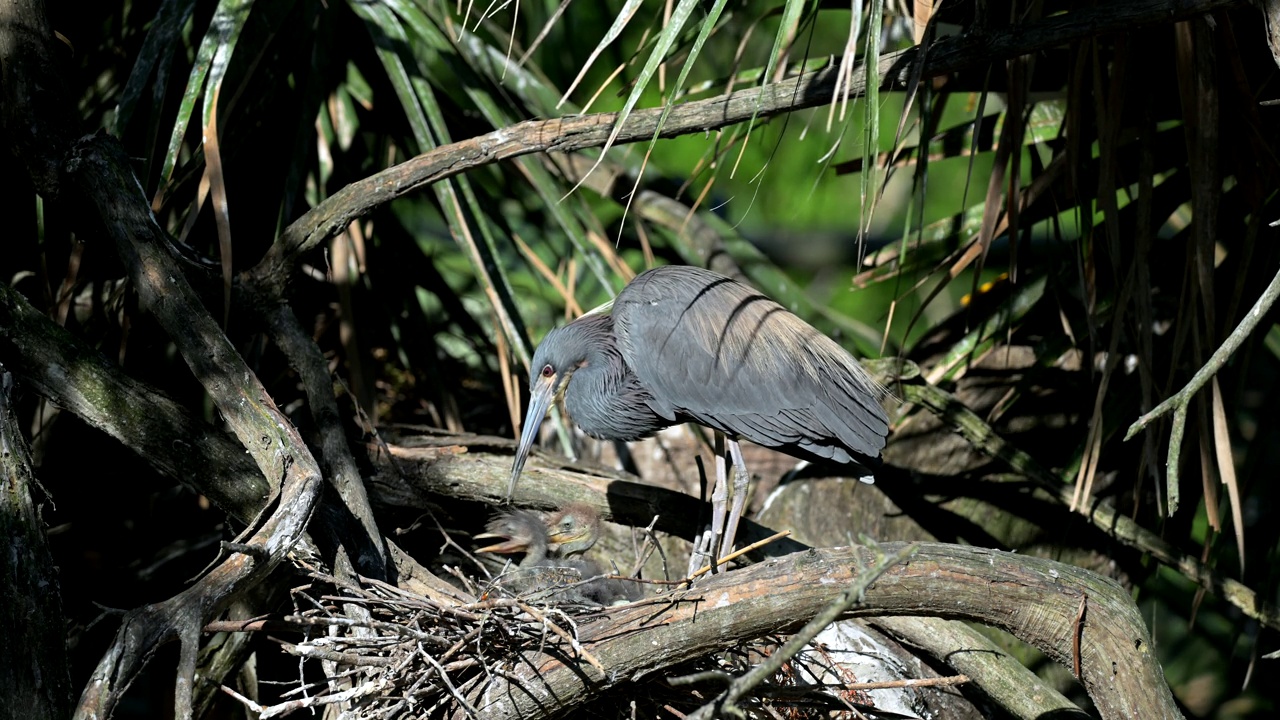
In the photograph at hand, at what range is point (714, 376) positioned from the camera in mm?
3295

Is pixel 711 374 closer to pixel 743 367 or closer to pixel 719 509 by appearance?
pixel 743 367

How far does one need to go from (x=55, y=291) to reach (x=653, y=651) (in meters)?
2.82

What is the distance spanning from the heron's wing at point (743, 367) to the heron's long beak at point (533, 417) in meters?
0.37

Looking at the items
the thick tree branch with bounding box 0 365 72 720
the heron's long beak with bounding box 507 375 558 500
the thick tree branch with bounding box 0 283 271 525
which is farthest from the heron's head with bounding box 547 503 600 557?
the thick tree branch with bounding box 0 365 72 720

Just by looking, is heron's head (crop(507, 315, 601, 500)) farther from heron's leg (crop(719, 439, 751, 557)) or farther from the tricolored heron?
heron's leg (crop(719, 439, 751, 557))

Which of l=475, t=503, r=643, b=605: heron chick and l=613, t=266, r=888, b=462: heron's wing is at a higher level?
l=613, t=266, r=888, b=462: heron's wing

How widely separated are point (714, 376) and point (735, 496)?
1.26 ft

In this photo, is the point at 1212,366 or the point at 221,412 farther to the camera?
the point at 221,412

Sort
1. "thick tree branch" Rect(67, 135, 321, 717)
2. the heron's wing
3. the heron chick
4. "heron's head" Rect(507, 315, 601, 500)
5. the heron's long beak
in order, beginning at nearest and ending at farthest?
1. "thick tree branch" Rect(67, 135, 321, 717)
2. the heron's wing
3. the heron chick
4. the heron's long beak
5. "heron's head" Rect(507, 315, 601, 500)

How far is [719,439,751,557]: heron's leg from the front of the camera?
3207mm

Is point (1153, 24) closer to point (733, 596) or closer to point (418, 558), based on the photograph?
point (733, 596)

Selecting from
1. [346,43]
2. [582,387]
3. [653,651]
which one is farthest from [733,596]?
[346,43]

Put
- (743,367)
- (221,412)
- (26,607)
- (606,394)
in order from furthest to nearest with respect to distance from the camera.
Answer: (606,394)
(743,367)
(221,412)
(26,607)

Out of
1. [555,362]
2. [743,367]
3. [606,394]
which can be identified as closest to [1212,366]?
[743,367]
